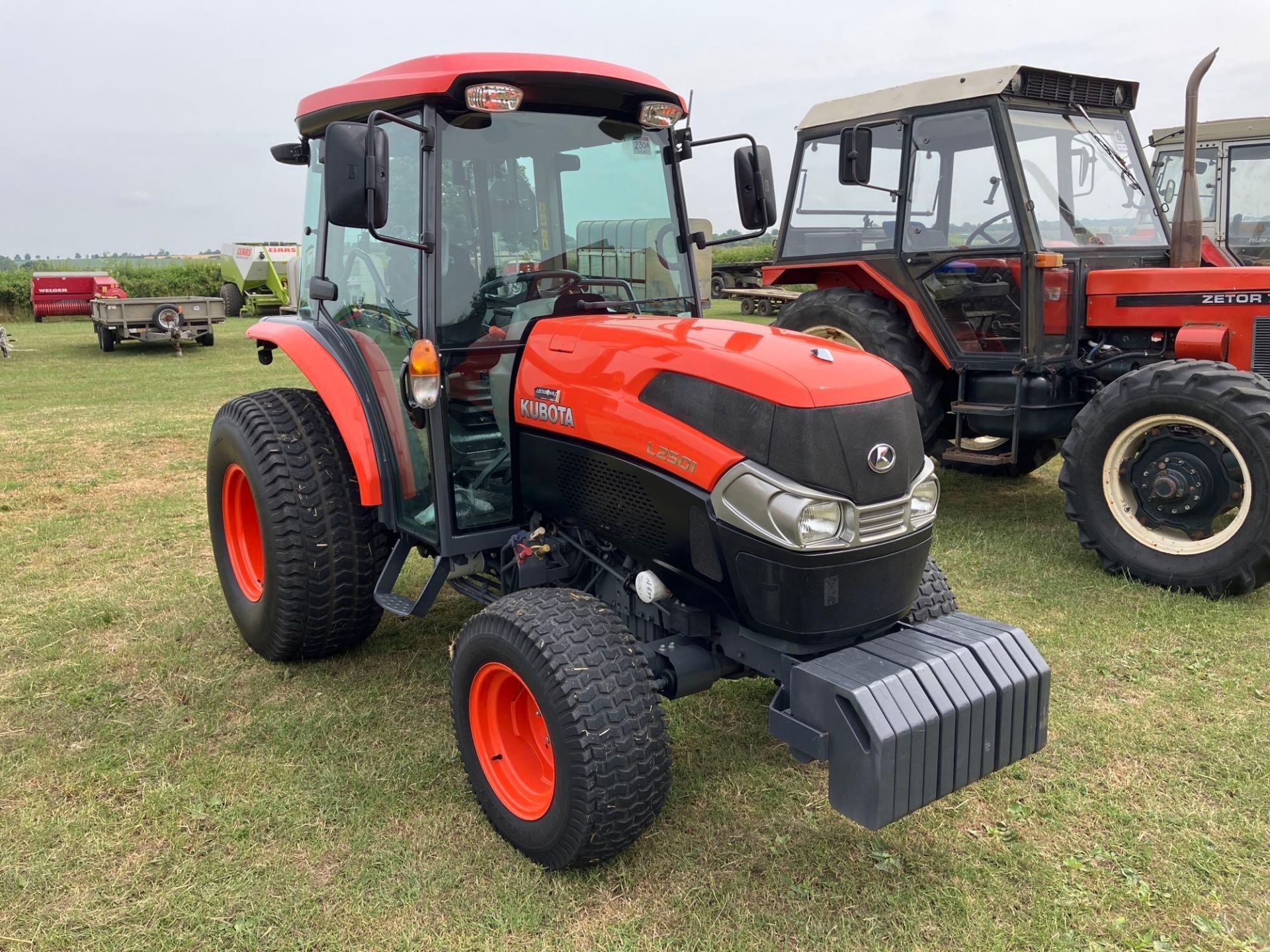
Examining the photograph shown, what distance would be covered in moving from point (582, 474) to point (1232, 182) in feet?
26.6

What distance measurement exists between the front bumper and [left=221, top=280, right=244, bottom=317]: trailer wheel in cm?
2166

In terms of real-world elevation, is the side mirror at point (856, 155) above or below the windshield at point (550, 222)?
above

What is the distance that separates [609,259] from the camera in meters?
3.17

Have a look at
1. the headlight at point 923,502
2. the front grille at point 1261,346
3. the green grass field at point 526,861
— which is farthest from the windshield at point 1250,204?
the headlight at point 923,502

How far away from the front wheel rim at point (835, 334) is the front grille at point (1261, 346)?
6.37 feet

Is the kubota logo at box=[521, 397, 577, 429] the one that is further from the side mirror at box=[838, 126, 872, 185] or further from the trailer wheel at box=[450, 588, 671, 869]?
the side mirror at box=[838, 126, 872, 185]

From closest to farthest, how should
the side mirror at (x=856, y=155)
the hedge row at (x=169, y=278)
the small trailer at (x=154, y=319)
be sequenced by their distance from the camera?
the side mirror at (x=856, y=155) < the small trailer at (x=154, y=319) < the hedge row at (x=169, y=278)

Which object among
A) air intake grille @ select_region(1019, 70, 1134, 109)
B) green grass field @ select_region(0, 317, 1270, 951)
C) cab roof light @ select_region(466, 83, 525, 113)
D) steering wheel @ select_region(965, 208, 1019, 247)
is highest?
air intake grille @ select_region(1019, 70, 1134, 109)

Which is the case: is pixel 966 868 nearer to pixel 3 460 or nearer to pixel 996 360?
pixel 996 360

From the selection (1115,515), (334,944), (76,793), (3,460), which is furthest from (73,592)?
(1115,515)

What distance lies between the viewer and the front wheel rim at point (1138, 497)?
4.23 m

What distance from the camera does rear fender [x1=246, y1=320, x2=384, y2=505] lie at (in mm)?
3172

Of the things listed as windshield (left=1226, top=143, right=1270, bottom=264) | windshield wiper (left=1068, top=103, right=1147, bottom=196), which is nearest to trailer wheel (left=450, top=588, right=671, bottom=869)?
windshield wiper (left=1068, top=103, right=1147, bottom=196)

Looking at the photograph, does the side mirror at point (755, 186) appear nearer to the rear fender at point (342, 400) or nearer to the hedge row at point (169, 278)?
the rear fender at point (342, 400)
